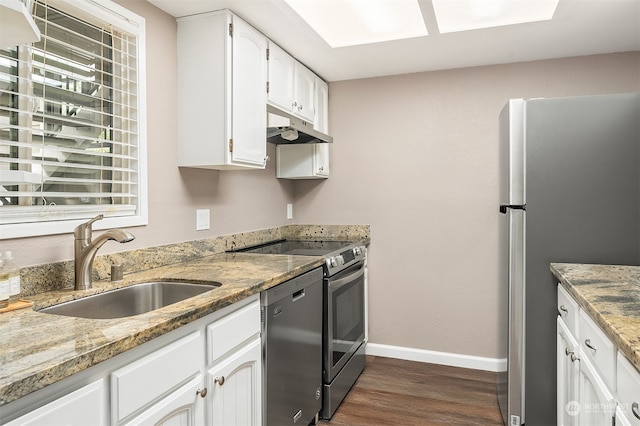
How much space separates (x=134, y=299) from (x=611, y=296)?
5.87ft

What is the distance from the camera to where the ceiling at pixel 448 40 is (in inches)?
86.2

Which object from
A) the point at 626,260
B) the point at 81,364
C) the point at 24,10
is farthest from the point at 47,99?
the point at 626,260

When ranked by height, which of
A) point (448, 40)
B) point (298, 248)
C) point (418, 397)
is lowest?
point (418, 397)

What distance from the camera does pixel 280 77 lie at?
2.71 m

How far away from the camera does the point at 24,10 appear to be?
103 cm

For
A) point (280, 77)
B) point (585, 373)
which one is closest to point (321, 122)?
point (280, 77)

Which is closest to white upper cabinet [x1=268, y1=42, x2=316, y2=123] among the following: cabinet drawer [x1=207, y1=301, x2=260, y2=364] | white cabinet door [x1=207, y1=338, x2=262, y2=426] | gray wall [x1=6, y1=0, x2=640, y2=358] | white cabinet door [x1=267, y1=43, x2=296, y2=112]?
white cabinet door [x1=267, y1=43, x2=296, y2=112]

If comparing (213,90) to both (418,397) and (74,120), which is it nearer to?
(74,120)

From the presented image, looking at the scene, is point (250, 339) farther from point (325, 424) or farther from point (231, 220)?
point (231, 220)

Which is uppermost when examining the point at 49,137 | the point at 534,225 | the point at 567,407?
the point at 49,137

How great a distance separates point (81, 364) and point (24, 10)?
2.76 feet

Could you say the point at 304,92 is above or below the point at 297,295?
above

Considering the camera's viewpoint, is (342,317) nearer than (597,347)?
No

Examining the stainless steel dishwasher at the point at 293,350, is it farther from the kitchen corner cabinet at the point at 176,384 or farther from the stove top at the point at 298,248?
the stove top at the point at 298,248
